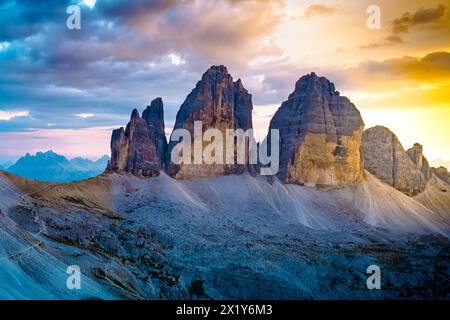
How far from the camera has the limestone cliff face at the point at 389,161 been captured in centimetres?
19200

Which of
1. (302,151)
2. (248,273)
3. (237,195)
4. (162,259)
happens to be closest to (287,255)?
(248,273)

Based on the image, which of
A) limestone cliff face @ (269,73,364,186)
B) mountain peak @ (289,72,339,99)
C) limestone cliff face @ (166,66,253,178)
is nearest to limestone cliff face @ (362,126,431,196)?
limestone cliff face @ (269,73,364,186)

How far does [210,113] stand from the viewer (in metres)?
158

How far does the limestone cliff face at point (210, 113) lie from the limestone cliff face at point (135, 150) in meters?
7.25

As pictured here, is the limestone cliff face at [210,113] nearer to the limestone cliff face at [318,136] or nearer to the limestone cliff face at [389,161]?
the limestone cliff face at [318,136]

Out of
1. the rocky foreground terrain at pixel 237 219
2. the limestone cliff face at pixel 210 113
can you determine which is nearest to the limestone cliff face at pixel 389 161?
the rocky foreground terrain at pixel 237 219

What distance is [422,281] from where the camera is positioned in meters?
89.2

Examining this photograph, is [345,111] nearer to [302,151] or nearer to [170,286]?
[302,151]

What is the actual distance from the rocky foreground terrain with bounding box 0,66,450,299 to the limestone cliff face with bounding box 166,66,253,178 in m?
0.44

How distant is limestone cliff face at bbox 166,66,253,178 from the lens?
15412 centimetres

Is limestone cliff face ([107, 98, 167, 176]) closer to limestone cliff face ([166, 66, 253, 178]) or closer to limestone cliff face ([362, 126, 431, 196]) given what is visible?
limestone cliff face ([166, 66, 253, 178])

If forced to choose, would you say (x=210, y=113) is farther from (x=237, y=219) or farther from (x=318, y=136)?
(x=237, y=219)

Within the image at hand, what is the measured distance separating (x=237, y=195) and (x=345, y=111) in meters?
55.9

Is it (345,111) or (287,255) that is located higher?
(345,111)
